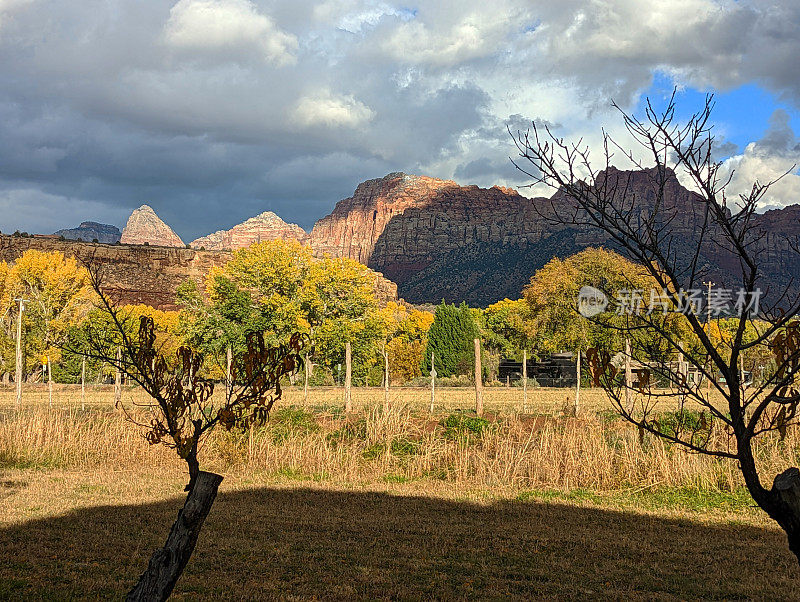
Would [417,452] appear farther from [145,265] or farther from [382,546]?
[145,265]

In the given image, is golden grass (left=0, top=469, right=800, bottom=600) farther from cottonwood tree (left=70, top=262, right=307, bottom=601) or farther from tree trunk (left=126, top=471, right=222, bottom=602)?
tree trunk (left=126, top=471, right=222, bottom=602)

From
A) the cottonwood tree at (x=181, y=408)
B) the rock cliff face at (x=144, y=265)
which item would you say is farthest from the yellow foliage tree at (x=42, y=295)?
the rock cliff face at (x=144, y=265)

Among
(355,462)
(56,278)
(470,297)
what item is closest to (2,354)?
(56,278)

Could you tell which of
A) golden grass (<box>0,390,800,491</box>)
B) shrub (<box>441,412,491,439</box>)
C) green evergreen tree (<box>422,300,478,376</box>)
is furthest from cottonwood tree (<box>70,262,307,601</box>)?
green evergreen tree (<box>422,300,478,376</box>)

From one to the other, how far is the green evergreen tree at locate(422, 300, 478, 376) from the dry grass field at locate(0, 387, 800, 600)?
44.0 m

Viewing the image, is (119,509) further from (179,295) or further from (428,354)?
(428,354)

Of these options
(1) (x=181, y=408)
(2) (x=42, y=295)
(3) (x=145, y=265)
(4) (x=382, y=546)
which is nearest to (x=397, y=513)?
(4) (x=382, y=546)

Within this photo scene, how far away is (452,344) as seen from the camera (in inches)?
2393

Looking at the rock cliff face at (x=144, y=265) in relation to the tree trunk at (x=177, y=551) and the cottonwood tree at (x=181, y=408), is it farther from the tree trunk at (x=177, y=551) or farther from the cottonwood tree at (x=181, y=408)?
the tree trunk at (x=177, y=551)

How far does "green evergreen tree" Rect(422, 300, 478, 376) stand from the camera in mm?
59938

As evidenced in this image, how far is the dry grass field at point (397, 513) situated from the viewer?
6164 millimetres

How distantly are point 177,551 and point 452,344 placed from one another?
57116 mm

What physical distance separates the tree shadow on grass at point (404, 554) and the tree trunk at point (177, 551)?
5.82ft

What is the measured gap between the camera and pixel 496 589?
5.95 metres
